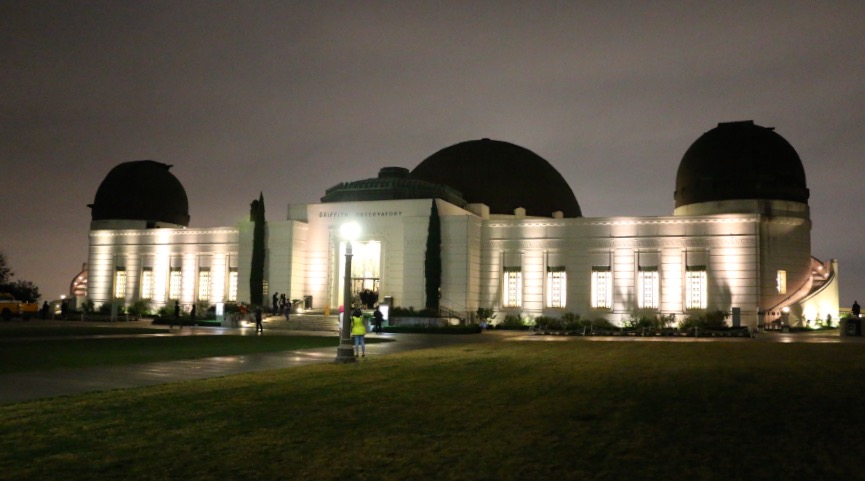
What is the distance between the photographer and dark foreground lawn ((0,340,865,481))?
7707 mm

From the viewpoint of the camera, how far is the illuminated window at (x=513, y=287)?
1993 inches

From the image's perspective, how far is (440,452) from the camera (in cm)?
845

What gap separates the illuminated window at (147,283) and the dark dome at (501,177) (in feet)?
76.3

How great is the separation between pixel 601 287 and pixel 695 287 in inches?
229

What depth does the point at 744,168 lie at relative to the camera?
166ft

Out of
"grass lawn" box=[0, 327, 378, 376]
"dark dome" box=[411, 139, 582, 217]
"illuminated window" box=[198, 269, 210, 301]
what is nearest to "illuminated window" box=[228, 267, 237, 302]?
"illuminated window" box=[198, 269, 210, 301]

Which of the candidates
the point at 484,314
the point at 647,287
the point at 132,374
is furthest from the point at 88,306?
the point at 132,374

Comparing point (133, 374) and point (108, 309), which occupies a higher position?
point (108, 309)

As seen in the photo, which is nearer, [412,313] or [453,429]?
[453,429]

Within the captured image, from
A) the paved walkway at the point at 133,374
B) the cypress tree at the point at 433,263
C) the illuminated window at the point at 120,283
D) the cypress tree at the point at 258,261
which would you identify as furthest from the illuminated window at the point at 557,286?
the illuminated window at the point at 120,283

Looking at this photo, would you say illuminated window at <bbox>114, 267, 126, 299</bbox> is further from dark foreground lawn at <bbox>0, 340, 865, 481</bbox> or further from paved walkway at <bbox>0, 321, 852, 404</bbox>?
dark foreground lawn at <bbox>0, 340, 865, 481</bbox>

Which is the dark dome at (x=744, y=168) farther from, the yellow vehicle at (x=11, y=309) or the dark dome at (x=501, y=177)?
the yellow vehicle at (x=11, y=309)

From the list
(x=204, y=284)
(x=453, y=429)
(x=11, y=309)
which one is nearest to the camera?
(x=453, y=429)

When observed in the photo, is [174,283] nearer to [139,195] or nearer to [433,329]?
[139,195]
